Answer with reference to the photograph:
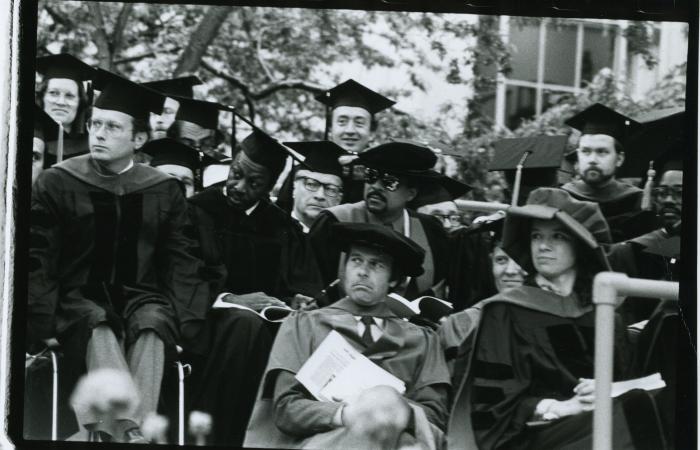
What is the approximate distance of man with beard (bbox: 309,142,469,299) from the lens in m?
6.18

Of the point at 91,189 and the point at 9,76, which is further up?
the point at 9,76

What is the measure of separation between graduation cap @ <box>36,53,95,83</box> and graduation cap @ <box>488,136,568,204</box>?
6.61ft

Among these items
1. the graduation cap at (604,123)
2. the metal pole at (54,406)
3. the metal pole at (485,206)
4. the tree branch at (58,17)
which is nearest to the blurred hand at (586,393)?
the metal pole at (485,206)

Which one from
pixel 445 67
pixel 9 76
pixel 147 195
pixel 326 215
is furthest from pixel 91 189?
pixel 445 67

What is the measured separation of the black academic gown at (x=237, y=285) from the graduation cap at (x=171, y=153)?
16cm

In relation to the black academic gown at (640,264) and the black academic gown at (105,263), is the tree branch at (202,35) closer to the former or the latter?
the black academic gown at (105,263)

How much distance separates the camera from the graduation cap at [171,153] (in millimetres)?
6250

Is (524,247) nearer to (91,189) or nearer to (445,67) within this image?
(445,67)

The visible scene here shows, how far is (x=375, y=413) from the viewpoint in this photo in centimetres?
604

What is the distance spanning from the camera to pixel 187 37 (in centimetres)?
639

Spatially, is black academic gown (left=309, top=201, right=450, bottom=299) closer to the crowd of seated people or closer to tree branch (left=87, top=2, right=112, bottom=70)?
the crowd of seated people

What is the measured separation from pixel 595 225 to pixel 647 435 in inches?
39.5

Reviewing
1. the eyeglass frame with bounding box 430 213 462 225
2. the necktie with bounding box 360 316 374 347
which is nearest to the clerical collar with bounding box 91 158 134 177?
the necktie with bounding box 360 316 374 347

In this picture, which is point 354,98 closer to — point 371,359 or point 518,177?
point 518,177
